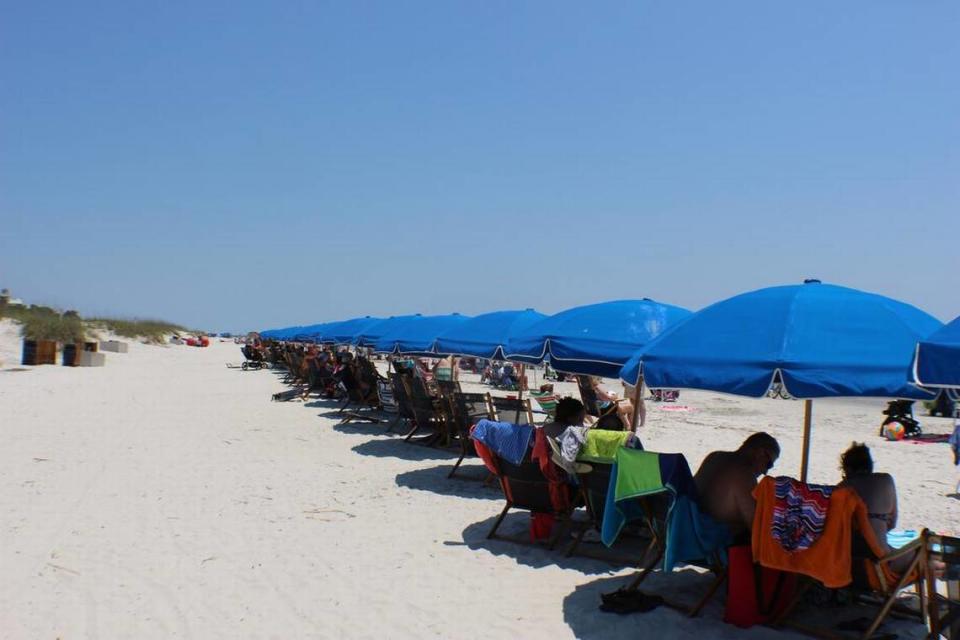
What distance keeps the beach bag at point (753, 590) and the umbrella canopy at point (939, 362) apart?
141 centimetres

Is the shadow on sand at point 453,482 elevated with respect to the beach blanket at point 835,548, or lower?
lower

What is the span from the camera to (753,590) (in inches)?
148

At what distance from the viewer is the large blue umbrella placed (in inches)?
132

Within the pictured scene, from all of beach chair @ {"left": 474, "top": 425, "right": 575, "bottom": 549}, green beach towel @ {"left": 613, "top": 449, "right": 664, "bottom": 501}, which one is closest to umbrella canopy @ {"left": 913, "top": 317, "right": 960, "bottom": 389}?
green beach towel @ {"left": 613, "top": 449, "right": 664, "bottom": 501}

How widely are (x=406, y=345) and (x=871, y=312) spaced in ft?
25.0

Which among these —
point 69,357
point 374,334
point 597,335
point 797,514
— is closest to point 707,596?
point 797,514

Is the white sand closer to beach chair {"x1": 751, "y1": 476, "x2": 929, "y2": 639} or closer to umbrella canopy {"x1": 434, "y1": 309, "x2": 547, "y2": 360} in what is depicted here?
beach chair {"x1": 751, "y1": 476, "x2": 929, "y2": 639}

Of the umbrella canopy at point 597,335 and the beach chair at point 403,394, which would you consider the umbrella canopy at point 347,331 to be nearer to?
the beach chair at point 403,394

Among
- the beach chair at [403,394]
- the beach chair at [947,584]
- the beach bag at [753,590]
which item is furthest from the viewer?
the beach chair at [403,394]

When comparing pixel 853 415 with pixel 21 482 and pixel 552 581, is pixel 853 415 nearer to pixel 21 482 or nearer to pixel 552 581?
pixel 552 581

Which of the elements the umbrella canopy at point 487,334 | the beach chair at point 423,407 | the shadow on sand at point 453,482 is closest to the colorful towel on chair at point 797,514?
the shadow on sand at point 453,482

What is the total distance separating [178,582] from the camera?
170 inches

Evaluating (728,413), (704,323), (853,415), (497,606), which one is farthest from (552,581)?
(853,415)

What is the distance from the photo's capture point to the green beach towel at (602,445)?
4.48 m
